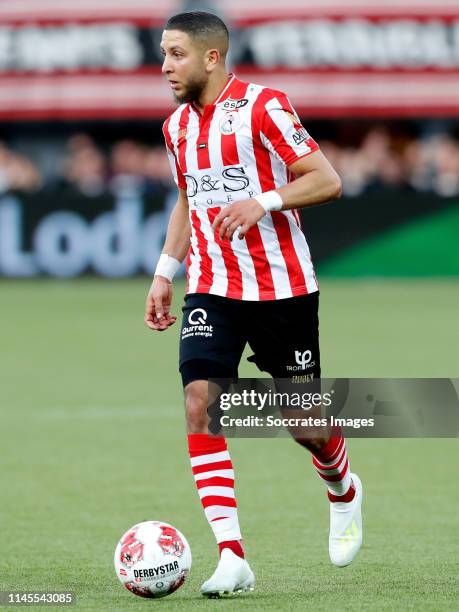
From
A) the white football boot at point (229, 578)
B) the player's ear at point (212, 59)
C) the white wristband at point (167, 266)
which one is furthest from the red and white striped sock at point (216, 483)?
the player's ear at point (212, 59)

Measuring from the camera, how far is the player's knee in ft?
18.9

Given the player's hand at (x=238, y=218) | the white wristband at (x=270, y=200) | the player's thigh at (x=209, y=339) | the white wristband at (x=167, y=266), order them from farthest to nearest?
the white wristband at (x=167, y=266), the player's thigh at (x=209, y=339), the white wristband at (x=270, y=200), the player's hand at (x=238, y=218)

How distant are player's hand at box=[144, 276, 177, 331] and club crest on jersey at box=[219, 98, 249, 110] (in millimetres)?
769

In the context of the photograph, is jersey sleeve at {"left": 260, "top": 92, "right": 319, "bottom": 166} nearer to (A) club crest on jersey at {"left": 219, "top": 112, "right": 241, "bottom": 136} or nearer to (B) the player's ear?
(A) club crest on jersey at {"left": 219, "top": 112, "right": 241, "bottom": 136}

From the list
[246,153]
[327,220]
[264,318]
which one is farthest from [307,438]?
[327,220]

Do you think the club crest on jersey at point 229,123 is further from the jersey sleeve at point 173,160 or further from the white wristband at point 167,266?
the white wristband at point 167,266

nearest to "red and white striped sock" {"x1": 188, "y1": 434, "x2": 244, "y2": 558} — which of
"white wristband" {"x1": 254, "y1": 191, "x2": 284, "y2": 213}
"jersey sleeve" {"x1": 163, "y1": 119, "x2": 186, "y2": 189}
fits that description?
"white wristband" {"x1": 254, "y1": 191, "x2": 284, "y2": 213}

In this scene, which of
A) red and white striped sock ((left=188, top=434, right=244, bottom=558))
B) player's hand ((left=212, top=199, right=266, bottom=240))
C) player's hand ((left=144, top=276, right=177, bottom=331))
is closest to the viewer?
player's hand ((left=212, top=199, right=266, bottom=240))

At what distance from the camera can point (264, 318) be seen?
19.8ft

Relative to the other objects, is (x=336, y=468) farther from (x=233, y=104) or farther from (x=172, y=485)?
(x=172, y=485)

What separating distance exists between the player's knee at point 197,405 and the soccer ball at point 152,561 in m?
0.40

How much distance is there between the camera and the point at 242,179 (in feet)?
19.5

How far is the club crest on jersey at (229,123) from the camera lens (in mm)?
5914

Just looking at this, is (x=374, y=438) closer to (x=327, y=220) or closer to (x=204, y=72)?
(x=204, y=72)
